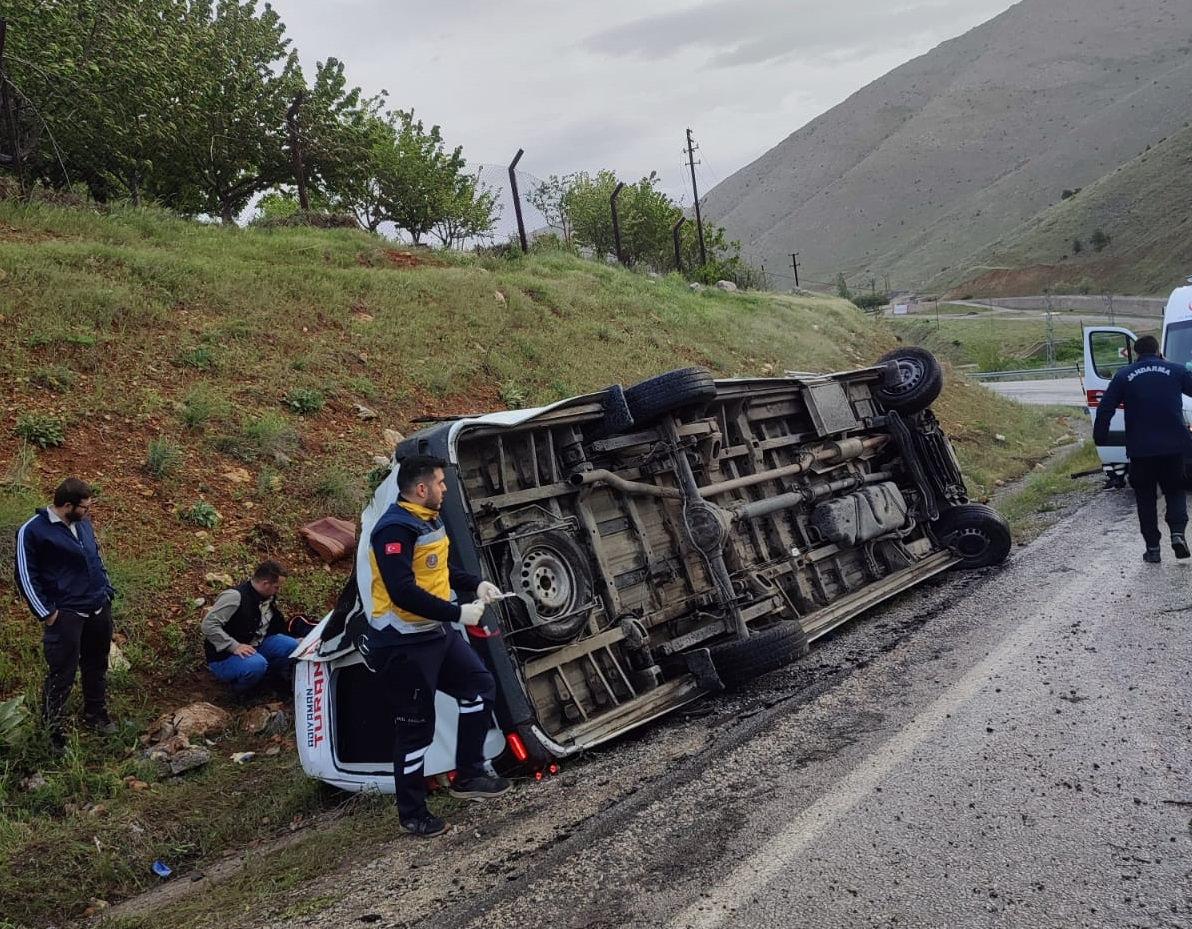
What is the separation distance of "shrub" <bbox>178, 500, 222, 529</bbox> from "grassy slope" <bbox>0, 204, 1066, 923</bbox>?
0.20 feet

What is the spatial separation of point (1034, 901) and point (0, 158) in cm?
1467

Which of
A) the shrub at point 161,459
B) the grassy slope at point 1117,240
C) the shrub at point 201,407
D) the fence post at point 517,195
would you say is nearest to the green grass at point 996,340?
the grassy slope at point 1117,240

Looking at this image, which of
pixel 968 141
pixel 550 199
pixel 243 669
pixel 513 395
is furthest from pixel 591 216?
pixel 968 141

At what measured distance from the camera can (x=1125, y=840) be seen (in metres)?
3.23

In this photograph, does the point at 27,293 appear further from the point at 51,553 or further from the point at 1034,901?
the point at 1034,901

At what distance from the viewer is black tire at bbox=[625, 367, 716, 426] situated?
6.06m

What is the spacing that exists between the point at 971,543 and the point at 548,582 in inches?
187

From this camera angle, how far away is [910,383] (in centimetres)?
902

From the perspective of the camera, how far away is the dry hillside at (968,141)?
362 feet

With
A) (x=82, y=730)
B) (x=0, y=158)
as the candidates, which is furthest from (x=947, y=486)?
(x=0, y=158)

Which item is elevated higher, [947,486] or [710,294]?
[710,294]

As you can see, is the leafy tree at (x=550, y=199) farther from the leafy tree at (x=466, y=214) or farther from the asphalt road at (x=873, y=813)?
the asphalt road at (x=873, y=813)

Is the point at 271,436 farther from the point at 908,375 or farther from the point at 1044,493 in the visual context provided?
the point at 1044,493

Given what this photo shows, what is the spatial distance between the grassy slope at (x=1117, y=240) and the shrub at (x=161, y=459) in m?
64.2
